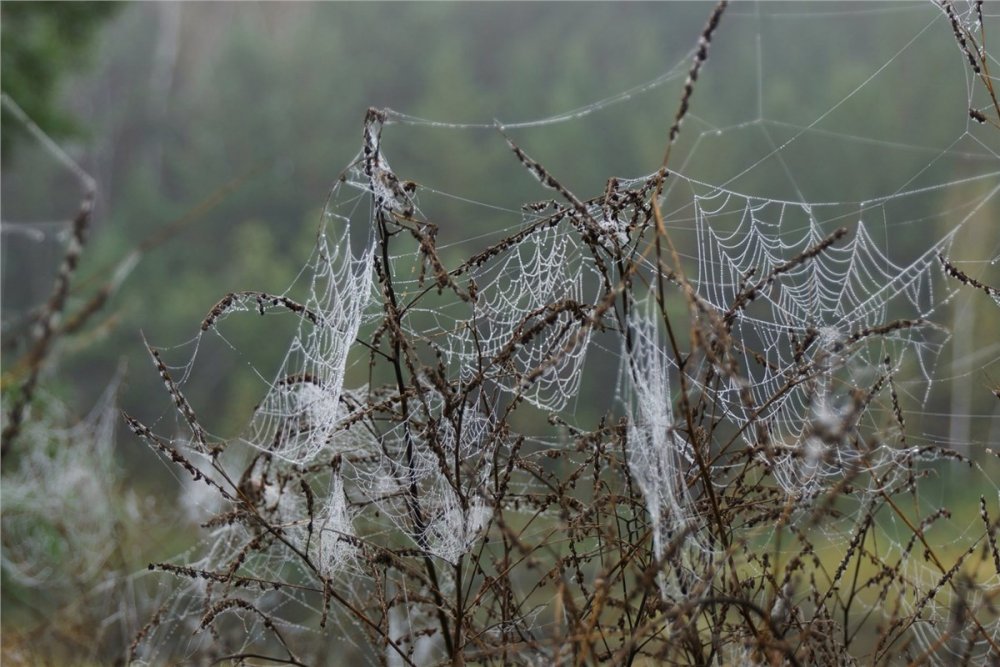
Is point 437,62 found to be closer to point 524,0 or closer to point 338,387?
point 524,0

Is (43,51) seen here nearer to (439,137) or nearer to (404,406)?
(404,406)

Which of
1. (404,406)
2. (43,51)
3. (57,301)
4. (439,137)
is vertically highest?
(439,137)

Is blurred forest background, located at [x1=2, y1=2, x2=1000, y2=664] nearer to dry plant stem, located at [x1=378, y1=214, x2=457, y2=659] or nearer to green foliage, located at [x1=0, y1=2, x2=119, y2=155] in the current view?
green foliage, located at [x1=0, y1=2, x2=119, y2=155]

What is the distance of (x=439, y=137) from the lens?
104ft

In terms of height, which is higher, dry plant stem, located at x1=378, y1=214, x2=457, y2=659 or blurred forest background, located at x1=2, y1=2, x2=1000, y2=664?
blurred forest background, located at x1=2, y1=2, x2=1000, y2=664

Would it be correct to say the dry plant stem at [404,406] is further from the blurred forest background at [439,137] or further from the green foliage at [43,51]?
the blurred forest background at [439,137]

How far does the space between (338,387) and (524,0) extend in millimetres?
44055

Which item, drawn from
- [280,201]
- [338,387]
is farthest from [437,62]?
[338,387]

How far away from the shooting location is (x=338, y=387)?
1.96 metres

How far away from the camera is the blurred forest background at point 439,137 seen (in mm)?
25359

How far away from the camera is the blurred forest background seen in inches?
998

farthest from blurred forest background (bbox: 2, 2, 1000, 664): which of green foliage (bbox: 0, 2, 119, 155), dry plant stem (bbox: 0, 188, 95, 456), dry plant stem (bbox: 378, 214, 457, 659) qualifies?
dry plant stem (bbox: 0, 188, 95, 456)

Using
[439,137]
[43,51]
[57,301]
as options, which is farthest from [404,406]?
[439,137]

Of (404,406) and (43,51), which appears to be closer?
(404,406)
